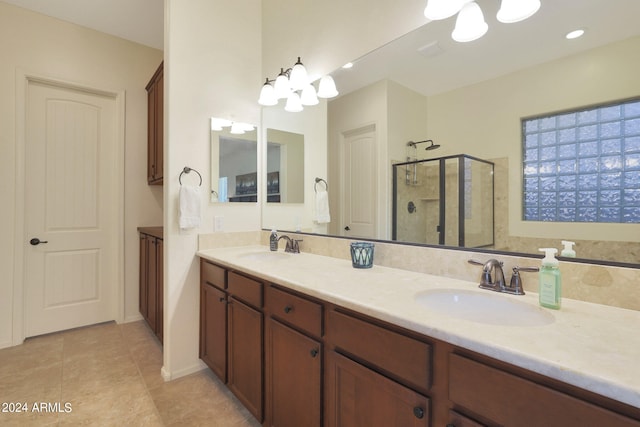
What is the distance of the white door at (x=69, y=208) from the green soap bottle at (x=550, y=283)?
3.45 m

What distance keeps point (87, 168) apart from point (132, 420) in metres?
2.37

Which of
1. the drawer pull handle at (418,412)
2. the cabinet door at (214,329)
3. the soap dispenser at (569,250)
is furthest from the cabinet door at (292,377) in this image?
the soap dispenser at (569,250)

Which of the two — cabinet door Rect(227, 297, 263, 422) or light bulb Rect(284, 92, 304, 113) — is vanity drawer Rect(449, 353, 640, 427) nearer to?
cabinet door Rect(227, 297, 263, 422)

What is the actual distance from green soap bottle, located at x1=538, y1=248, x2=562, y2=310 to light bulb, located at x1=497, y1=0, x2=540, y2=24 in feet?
2.96

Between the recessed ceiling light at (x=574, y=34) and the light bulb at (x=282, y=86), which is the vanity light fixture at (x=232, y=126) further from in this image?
the recessed ceiling light at (x=574, y=34)

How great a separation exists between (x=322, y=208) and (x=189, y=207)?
90 centimetres

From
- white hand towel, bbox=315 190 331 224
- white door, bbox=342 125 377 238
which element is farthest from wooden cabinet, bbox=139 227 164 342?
white door, bbox=342 125 377 238

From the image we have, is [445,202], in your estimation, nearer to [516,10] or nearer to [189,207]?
[516,10]

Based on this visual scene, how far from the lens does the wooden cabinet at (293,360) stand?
1128mm

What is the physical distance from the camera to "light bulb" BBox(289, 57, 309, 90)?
6.68 ft

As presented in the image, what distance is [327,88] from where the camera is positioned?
195 cm

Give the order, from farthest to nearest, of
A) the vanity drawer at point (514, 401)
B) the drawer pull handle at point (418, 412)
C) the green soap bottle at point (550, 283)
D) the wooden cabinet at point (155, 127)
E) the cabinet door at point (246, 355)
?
the wooden cabinet at point (155, 127)
the cabinet door at point (246, 355)
the green soap bottle at point (550, 283)
the drawer pull handle at point (418, 412)
the vanity drawer at point (514, 401)

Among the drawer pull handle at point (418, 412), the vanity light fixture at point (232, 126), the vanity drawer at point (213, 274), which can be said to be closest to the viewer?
the drawer pull handle at point (418, 412)

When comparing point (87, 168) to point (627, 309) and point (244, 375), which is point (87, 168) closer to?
point (244, 375)
